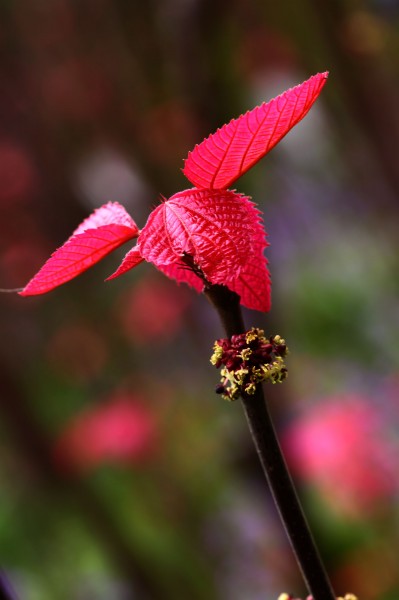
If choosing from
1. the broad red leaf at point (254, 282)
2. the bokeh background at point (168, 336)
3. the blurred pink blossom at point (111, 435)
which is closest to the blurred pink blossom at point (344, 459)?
the bokeh background at point (168, 336)

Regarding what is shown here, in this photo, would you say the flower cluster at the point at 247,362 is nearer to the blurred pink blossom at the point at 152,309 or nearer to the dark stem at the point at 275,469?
the dark stem at the point at 275,469

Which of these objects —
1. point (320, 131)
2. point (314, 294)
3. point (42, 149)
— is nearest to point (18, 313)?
point (42, 149)

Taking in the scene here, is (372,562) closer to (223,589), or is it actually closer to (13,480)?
(223,589)

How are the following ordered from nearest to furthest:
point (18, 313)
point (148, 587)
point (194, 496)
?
point (148, 587), point (194, 496), point (18, 313)

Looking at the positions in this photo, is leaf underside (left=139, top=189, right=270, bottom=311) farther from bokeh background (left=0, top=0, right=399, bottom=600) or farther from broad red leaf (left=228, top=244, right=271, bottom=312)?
bokeh background (left=0, top=0, right=399, bottom=600)

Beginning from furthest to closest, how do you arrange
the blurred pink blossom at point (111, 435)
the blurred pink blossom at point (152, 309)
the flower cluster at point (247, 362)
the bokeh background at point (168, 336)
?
the blurred pink blossom at point (152, 309) → the blurred pink blossom at point (111, 435) → the bokeh background at point (168, 336) → the flower cluster at point (247, 362)

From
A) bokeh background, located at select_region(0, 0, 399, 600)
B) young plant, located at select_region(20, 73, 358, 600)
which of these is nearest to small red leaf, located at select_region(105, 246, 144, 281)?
young plant, located at select_region(20, 73, 358, 600)
